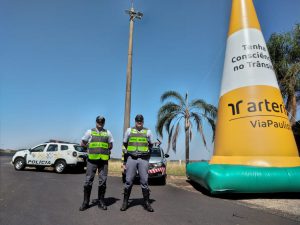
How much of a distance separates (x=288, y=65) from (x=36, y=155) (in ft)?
51.6

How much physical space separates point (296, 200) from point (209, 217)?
3278mm

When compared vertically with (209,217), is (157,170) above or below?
above

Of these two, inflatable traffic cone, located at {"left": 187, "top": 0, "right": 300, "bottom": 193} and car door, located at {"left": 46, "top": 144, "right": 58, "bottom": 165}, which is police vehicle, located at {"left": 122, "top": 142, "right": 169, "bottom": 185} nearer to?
inflatable traffic cone, located at {"left": 187, "top": 0, "right": 300, "bottom": 193}

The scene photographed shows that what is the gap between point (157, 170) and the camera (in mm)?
11664

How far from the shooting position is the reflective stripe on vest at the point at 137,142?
6016 mm

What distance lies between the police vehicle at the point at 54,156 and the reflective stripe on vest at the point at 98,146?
11346 mm

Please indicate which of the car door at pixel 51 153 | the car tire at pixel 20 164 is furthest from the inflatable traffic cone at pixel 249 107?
the car tire at pixel 20 164

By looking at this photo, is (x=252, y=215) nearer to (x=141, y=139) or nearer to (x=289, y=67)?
(x=141, y=139)

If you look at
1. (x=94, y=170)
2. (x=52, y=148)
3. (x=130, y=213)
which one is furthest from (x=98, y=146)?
(x=52, y=148)

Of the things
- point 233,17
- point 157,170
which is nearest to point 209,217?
point 157,170

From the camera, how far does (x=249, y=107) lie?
8.77 metres

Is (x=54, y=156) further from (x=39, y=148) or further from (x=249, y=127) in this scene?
(x=249, y=127)

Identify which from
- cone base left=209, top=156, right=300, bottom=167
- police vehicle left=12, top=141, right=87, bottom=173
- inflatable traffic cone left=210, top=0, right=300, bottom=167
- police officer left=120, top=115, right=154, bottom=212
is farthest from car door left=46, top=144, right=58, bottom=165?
police officer left=120, top=115, right=154, bottom=212

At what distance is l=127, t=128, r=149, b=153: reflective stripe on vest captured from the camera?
6.02 m
